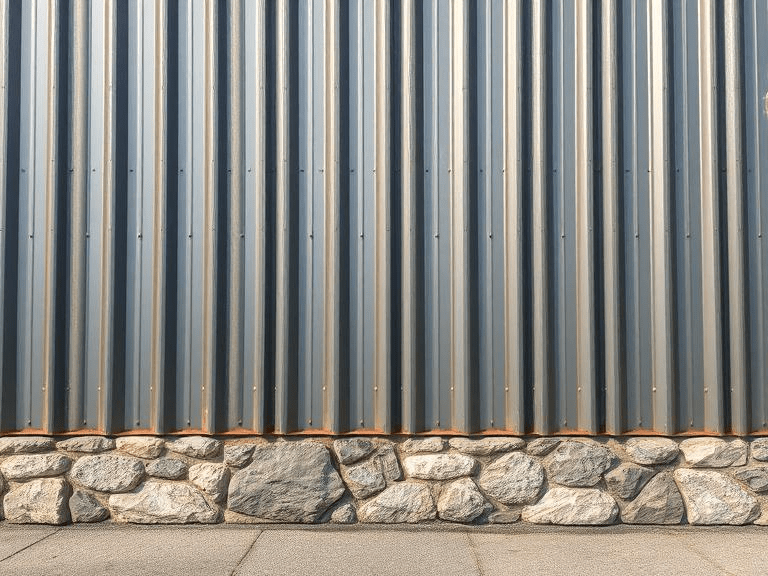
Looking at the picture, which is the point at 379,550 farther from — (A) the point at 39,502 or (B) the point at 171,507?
(A) the point at 39,502

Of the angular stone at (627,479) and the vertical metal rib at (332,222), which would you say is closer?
the angular stone at (627,479)

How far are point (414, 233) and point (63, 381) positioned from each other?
8.76ft

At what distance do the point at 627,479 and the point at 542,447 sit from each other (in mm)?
595

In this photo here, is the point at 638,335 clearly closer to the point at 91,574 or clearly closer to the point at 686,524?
the point at 686,524

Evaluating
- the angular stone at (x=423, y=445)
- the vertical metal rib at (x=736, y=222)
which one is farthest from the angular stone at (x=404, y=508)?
the vertical metal rib at (x=736, y=222)

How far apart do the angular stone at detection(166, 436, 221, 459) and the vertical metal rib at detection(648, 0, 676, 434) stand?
3.03 m

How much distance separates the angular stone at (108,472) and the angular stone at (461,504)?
81.2 inches

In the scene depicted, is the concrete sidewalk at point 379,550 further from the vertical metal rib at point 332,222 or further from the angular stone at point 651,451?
the vertical metal rib at point 332,222

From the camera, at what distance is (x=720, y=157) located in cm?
477

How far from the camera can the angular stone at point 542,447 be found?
458cm

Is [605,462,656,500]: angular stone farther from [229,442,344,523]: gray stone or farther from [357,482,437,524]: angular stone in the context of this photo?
[229,442,344,523]: gray stone

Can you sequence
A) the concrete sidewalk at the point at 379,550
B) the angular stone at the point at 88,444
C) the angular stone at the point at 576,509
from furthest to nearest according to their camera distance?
the angular stone at the point at 88,444, the angular stone at the point at 576,509, the concrete sidewalk at the point at 379,550

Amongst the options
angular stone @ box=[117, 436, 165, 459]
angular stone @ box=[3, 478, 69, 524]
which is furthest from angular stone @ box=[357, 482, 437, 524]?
angular stone @ box=[3, 478, 69, 524]

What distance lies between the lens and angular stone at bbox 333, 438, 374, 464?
4.57 m
